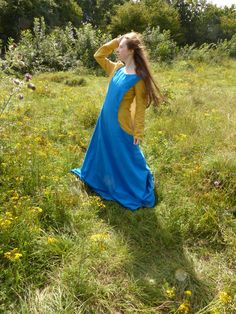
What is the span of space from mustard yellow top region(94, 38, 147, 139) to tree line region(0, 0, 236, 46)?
950cm

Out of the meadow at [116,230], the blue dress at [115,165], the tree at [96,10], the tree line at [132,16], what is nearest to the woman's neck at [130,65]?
the blue dress at [115,165]

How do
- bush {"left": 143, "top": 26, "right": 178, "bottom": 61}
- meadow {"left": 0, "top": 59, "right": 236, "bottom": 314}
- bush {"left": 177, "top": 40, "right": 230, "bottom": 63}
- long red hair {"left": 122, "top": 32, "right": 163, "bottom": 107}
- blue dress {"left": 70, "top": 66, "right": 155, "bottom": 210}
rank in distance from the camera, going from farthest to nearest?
bush {"left": 177, "top": 40, "right": 230, "bottom": 63} < bush {"left": 143, "top": 26, "right": 178, "bottom": 61} < blue dress {"left": 70, "top": 66, "right": 155, "bottom": 210} < long red hair {"left": 122, "top": 32, "right": 163, "bottom": 107} < meadow {"left": 0, "top": 59, "right": 236, "bottom": 314}

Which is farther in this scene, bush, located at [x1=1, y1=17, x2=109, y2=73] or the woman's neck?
bush, located at [x1=1, y1=17, x2=109, y2=73]

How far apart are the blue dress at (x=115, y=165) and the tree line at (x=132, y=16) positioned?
380 inches

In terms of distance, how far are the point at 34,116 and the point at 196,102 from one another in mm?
2981

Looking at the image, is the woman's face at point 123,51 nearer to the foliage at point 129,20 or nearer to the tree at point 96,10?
the foliage at point 129,20

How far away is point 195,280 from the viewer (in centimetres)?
Answer: 263

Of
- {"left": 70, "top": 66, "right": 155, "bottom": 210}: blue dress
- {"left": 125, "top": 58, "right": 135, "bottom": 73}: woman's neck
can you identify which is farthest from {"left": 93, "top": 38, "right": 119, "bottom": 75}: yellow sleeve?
{"left": 125, "top": 58, "right": 135, "bottom": 73}: woman's neck

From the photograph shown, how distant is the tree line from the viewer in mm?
11898

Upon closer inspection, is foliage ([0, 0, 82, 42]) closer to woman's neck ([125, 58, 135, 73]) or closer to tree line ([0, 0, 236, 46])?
tree line ([0, 0, 236, 46])

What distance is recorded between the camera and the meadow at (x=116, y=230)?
235cm

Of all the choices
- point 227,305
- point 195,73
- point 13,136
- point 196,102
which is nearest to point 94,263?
point 227,305

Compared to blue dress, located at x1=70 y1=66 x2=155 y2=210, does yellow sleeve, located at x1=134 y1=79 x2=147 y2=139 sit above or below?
above

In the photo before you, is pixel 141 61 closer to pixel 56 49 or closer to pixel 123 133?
pixel 123 133
